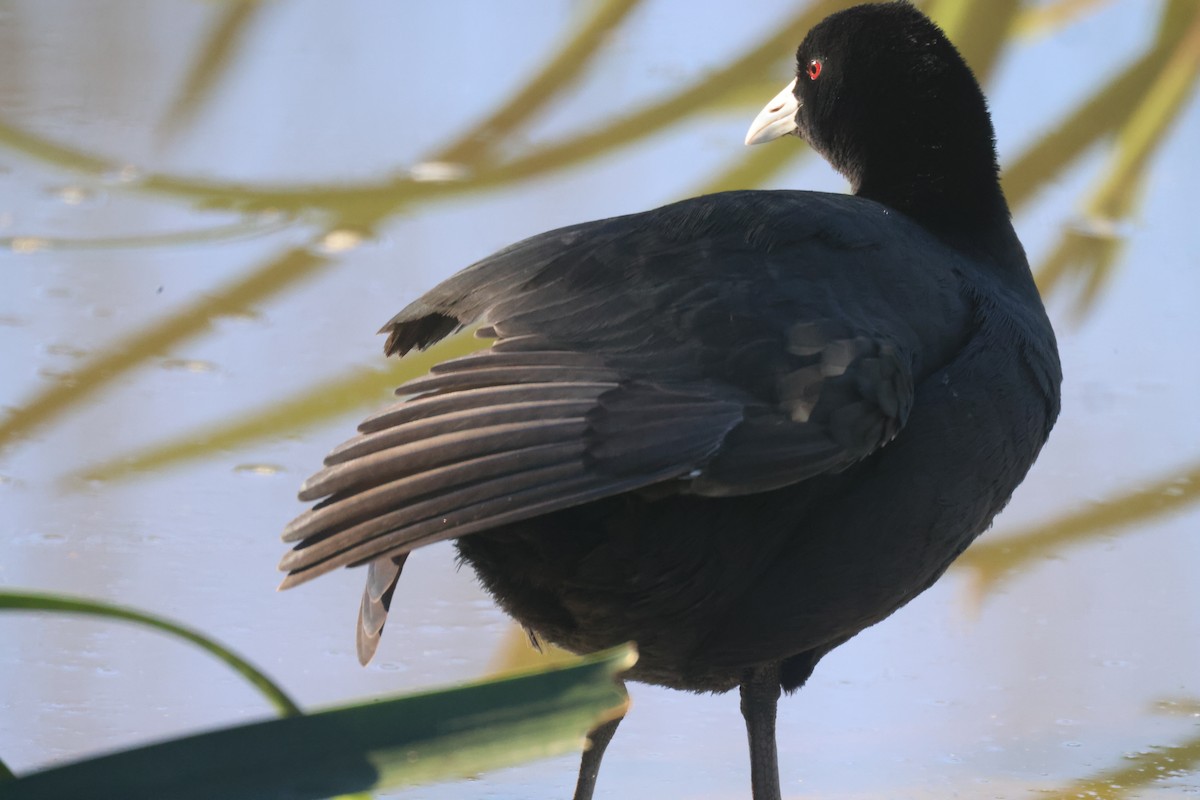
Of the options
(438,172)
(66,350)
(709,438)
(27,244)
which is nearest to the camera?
(709,438)

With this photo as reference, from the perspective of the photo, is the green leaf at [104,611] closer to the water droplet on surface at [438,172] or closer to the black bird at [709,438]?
the black bird at [709,438]

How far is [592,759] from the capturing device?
1.81 metres

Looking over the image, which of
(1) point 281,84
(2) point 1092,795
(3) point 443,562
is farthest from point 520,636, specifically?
(1) point 281,84

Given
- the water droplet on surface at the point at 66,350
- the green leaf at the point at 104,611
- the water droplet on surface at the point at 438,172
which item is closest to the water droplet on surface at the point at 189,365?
the water droplet on surface at the point at 66,350

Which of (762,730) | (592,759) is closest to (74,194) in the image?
(592,759)

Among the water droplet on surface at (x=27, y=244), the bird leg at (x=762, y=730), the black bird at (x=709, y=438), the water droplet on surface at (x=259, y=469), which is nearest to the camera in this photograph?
Result: the black bird at (x=709, y=438)

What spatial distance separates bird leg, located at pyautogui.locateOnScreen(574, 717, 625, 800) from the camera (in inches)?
71.2

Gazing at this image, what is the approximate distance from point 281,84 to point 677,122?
3.33 feet

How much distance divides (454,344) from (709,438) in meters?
1.45

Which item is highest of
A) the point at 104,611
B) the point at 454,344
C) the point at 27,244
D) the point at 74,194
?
the point at 74,194

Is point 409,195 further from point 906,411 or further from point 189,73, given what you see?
point 906,411

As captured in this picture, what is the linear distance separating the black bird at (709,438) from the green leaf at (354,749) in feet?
0.98

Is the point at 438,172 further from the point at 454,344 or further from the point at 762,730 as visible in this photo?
the point at 762,730

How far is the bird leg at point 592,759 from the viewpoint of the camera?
1.81 meters
